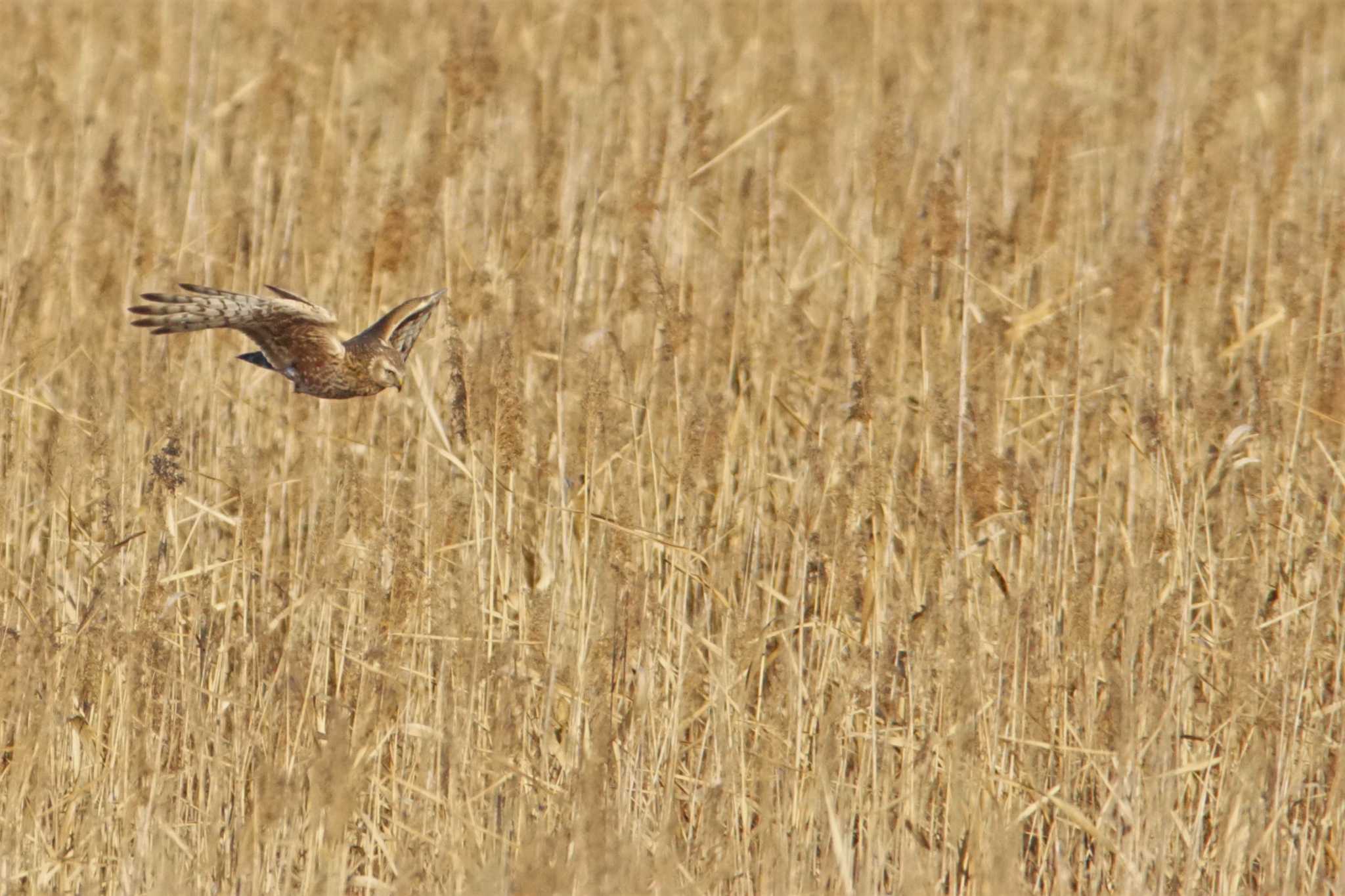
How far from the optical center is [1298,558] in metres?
3.04

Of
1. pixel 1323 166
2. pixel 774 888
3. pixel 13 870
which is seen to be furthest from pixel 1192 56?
pixel 13 870

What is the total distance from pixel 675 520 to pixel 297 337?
0.76m

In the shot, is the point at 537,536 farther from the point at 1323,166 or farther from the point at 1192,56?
the point at 1192,56

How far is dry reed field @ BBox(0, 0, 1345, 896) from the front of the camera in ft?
8.59

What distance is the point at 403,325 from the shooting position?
2643 millimetres

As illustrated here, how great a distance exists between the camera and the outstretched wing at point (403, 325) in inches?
102

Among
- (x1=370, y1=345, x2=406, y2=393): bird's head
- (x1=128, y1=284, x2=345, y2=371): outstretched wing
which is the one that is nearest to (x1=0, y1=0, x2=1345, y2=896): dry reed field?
(x1=370, y1=345, x2=406, y2=393): bird's head

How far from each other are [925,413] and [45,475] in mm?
1519

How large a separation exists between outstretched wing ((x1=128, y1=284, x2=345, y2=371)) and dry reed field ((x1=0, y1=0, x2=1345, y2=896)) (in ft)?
0.70

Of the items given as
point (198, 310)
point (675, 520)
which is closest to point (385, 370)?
point (198, 310)

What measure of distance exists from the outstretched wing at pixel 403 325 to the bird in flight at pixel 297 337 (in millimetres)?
10

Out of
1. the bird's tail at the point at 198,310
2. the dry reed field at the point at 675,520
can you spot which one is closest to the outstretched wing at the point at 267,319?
the bird's tail at the point at 198,310

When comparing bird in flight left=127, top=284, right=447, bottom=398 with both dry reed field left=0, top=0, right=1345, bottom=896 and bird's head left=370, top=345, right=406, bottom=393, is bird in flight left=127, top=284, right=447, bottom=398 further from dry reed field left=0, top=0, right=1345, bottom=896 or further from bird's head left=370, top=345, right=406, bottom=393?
dry reed field left=0, top=0, right=1345, bottom=896

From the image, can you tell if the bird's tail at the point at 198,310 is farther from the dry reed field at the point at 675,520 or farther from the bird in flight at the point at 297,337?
the dry reed field at the point at 675,520
